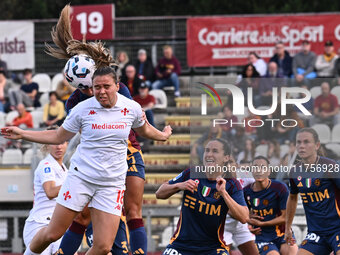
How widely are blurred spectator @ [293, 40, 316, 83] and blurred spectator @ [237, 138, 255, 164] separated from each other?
3.70 metres

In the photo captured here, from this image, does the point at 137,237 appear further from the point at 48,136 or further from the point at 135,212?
the point at 48,136

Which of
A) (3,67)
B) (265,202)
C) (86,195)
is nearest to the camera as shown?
(86,195)

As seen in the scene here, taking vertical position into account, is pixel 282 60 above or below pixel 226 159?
above

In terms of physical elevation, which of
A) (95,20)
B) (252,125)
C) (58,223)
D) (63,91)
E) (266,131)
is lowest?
(58,223)

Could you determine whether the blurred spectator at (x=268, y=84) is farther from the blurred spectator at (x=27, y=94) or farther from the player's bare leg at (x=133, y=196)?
the player's bare leg at (x=133, y=196)

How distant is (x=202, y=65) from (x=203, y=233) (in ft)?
36.8

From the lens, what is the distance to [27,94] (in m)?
18.7

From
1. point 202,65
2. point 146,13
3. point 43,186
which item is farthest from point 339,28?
point 146,13

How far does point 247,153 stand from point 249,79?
7.15ft

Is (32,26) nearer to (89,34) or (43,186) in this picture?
(89,34)

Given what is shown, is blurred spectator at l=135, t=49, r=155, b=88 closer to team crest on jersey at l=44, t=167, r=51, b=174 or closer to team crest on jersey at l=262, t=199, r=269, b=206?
team crest on jersey at l=262, t=199, r=269, b=206

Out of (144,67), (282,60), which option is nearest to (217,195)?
(282,60)

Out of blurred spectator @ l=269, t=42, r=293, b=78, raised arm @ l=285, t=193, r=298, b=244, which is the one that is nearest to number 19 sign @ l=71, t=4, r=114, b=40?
blurred spectator @ l=269, t=42, r=293, b=78

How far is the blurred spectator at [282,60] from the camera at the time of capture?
17.5m
